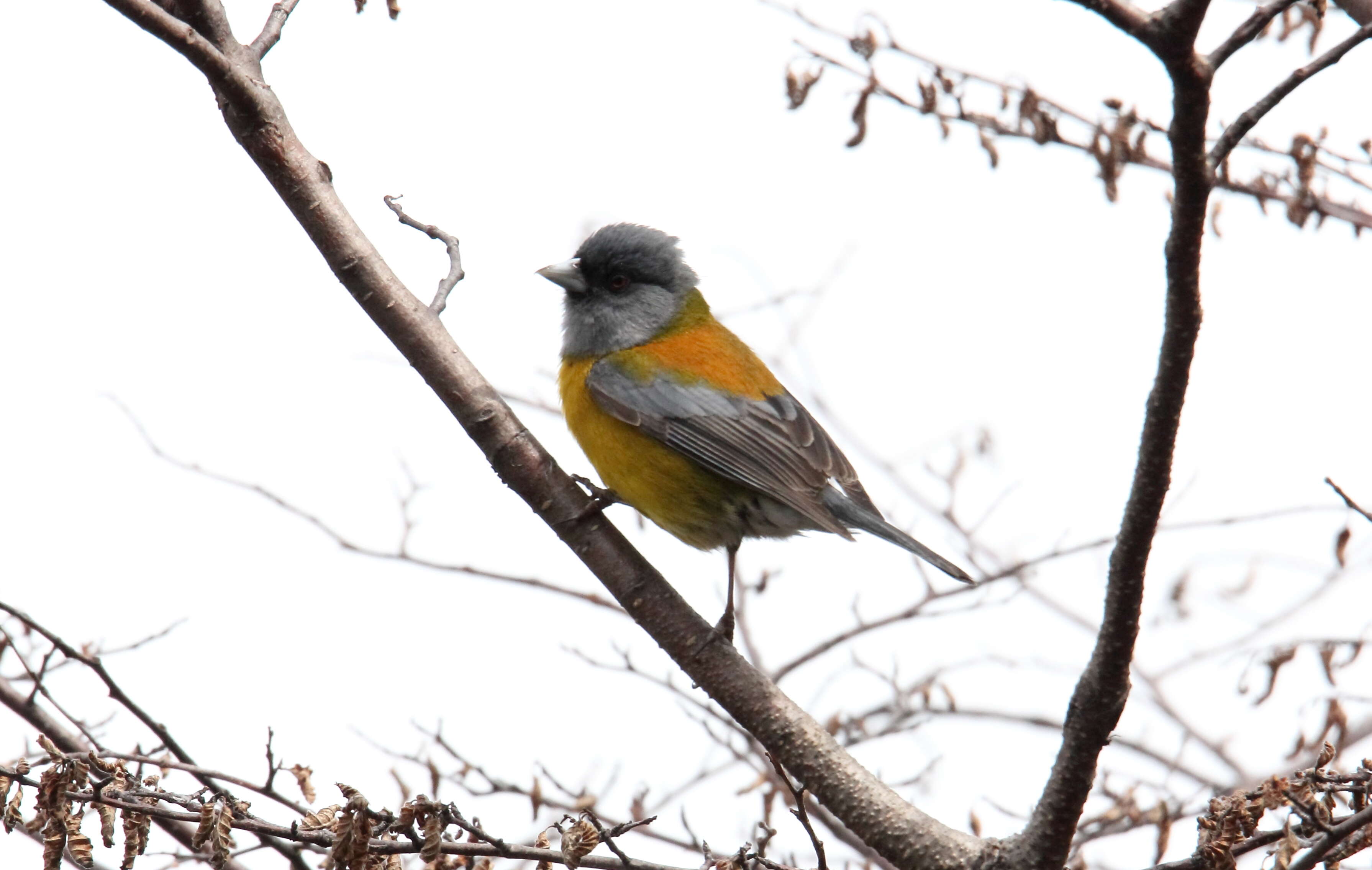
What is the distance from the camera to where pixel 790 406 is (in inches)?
212

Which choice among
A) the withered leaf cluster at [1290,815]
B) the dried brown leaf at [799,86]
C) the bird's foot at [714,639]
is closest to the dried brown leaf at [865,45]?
the dried brown leaf at [799,86]

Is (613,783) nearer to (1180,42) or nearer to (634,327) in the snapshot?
(634,327)

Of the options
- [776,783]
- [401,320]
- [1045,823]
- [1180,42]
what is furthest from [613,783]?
[1180,42]

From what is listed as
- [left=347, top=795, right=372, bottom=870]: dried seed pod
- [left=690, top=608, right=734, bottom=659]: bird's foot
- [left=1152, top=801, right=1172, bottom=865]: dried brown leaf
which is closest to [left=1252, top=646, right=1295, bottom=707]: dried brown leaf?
[left=1152, top=801, right=1172, bottom=865]: dried brown leaf

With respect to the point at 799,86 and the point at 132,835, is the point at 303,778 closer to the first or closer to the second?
the point at 132,835

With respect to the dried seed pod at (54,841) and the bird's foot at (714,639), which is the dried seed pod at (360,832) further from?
the bird's foot at (714,639)

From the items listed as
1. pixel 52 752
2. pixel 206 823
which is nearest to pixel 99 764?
pixel 52 752

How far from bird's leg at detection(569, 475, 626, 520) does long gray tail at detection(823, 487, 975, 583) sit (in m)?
0.76

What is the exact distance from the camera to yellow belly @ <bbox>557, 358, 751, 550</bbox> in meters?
4.73

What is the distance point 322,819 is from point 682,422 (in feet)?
8.53

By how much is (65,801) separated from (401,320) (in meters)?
1.56

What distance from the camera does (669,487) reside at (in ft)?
15.5

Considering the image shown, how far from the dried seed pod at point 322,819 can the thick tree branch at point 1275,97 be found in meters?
1.79

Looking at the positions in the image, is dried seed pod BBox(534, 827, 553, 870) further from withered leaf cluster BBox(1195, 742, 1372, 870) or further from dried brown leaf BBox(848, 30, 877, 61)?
dried brown leaf BBox(848, 30, 877, 61)
